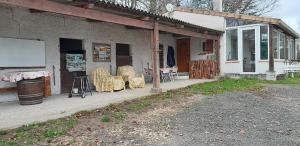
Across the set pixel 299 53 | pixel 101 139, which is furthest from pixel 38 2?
pixel 299 53

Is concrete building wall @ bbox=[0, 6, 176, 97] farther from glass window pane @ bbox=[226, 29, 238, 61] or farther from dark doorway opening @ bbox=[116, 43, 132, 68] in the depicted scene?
glass window pane @ bbox=[226, 29, 238, 61]

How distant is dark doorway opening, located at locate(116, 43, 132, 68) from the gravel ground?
492 cm

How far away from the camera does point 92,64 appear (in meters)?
12.3

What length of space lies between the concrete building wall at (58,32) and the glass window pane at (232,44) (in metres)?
4.87

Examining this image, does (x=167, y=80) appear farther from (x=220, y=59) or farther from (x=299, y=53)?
(x=299, y=53)

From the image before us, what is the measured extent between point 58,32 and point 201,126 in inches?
249

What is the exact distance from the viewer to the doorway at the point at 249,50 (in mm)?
16406

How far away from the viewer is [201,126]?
20.6ft

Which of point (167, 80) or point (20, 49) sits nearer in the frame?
point (20, 49)

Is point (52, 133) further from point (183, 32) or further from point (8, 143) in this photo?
point (183, 32)

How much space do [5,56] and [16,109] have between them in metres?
1.96

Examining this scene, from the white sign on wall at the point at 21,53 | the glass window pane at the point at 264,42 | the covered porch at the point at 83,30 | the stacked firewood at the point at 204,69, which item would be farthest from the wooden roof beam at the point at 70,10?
the glass window pane at the point at 264,42

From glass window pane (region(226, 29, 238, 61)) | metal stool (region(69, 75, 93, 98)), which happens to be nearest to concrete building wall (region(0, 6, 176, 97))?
metal stool (region(69, 75, 93, 98))

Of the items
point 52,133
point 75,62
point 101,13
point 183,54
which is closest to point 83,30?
point 75,62
